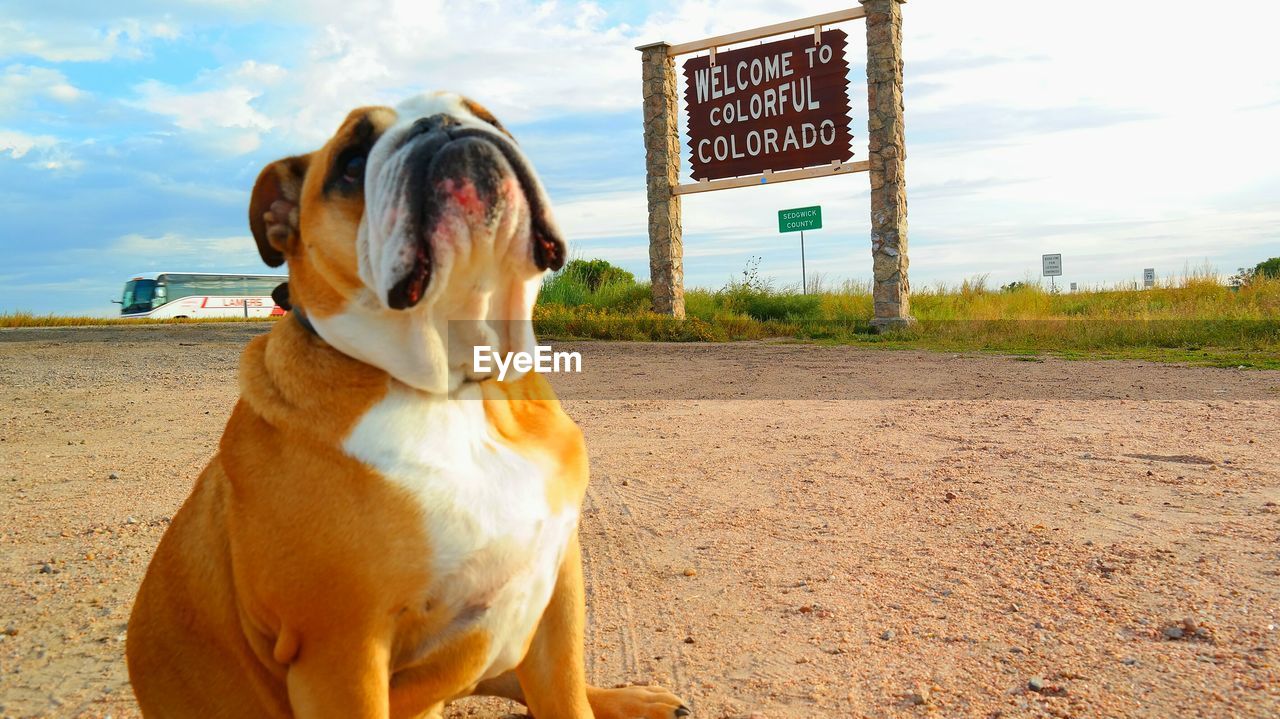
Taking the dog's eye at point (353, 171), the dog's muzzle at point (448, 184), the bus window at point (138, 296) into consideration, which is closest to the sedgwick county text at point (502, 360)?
the dog's muzzle at point (448, 184)

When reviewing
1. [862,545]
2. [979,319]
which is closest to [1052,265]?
[979,319]

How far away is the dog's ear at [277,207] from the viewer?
90.1 inches

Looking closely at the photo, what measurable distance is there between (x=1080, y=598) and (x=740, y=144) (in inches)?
526

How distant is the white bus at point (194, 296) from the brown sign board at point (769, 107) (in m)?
24.3

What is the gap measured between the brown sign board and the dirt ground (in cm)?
787

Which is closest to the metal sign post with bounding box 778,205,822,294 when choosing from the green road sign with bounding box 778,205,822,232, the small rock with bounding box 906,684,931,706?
the green road sign with bounding box 778,205,822,232

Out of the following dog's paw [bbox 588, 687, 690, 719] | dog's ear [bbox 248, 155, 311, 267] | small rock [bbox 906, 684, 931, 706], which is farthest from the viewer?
small rock [bbox 906, 684, 931, 706]

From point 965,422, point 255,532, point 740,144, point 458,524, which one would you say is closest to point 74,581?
point 255,532

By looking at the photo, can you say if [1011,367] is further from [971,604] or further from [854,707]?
[854,707]

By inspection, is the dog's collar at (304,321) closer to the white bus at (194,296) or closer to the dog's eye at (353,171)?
the dog's eye at (353,171)

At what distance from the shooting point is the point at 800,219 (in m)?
16.7

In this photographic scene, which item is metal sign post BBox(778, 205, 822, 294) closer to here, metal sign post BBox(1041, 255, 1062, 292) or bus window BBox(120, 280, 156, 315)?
metal sign post BBox(1041, 255, 1062, 292)

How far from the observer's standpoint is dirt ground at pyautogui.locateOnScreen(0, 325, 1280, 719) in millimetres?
2928

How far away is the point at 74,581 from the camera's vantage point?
4.02 m
